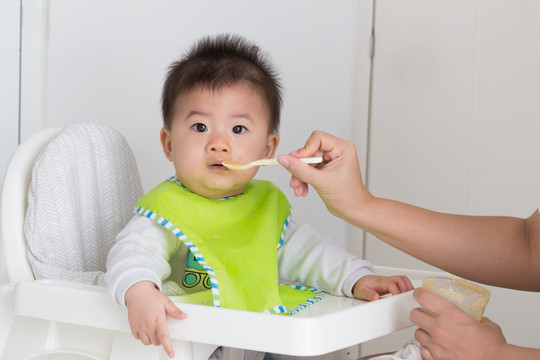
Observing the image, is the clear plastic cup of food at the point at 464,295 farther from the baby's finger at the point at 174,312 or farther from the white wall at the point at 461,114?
the white wall at the point at 461,114

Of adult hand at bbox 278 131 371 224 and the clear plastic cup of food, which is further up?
adult hand at bbox 278 131 371 224

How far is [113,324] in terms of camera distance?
79 cm

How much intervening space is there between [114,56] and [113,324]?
0.95 meters

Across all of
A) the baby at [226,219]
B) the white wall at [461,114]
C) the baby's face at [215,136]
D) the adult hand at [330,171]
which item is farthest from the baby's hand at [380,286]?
the white wall at [461,114]

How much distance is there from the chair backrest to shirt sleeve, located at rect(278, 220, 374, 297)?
0.29 metres

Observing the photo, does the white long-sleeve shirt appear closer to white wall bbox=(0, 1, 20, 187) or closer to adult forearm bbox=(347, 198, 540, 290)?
adult forearm bbox=(347, 198, 540, 290)

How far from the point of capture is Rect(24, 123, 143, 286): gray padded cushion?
38.1 inches

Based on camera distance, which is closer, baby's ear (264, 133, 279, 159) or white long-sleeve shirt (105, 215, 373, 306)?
white long-sleeve shirt (105, 215, 373, 306)


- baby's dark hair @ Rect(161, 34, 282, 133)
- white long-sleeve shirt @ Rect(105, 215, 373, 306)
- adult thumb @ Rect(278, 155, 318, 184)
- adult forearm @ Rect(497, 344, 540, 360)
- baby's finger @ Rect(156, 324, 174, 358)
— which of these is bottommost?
adult forearm @ Rect(497, 344, 540, 360)

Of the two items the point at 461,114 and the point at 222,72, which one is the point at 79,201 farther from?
the point at 461,114

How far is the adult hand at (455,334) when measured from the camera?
0.79m

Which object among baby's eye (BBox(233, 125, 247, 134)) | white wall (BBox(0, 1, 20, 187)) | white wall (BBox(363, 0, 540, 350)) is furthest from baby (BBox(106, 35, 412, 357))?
white wall (BBox(363, 0, 540, 350))

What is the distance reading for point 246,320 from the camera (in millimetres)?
694

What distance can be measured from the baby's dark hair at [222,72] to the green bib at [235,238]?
0.14 metres
